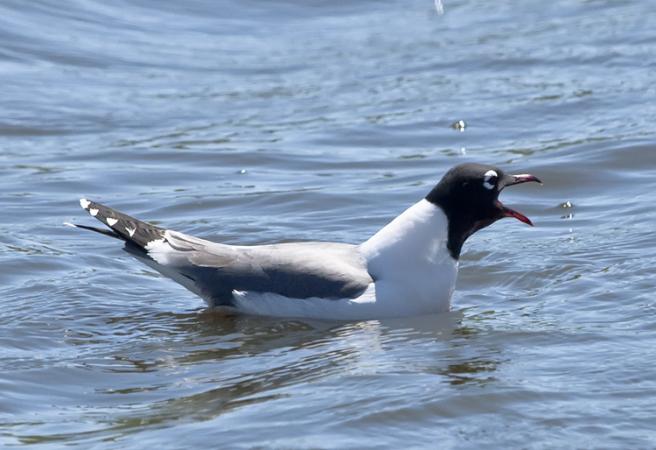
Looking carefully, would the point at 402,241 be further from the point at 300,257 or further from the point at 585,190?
the point at 585,190

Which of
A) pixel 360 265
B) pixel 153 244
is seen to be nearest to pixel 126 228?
pixel 153 244

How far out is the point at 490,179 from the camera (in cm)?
798

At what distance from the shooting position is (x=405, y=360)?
22.9ft

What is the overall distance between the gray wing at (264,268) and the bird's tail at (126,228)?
0.05m

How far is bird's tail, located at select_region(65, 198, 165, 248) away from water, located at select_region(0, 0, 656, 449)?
0.37 meters

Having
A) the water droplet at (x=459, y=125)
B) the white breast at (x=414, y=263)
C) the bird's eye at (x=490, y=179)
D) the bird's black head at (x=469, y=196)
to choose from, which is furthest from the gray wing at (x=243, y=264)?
the water droplet at (x=459, y=125)

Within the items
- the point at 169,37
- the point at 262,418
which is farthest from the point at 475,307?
the point at 169,37

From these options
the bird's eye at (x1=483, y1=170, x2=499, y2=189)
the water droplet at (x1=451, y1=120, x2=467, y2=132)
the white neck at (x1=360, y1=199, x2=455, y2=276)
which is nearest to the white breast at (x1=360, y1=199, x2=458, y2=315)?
the white neck at (x1=360, y1=199, x2=455, y2=276)

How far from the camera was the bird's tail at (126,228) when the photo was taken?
8227 mm

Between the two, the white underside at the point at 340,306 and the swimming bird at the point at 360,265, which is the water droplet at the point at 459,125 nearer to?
the swimming bird at the point at 360,265

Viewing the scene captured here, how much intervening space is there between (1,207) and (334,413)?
4969 millimetres

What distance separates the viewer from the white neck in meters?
7.93

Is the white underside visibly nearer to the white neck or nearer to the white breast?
the white breast

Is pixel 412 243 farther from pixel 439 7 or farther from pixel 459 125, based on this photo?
pixel 439 7
